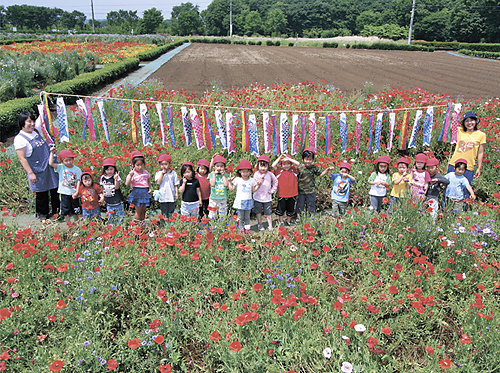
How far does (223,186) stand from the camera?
17.2ft

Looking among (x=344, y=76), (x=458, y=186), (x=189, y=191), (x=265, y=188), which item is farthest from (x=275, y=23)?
(x=189, y=191)

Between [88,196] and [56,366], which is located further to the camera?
Result: [88,196]

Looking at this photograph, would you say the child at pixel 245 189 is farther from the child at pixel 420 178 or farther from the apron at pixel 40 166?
the apron at pixel 40 166

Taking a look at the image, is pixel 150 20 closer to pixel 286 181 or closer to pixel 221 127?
pixel 221 127

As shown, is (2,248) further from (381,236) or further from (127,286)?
(381,236)

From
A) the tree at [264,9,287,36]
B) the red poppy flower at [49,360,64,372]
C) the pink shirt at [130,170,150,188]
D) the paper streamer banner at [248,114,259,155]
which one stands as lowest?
the red poppy flower at [49,360,64,372]

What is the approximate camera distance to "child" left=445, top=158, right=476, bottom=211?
5.36 m

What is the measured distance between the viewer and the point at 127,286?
355 centimetres

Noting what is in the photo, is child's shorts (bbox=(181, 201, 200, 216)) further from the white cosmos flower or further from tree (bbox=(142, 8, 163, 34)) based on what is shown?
tree (bbox=(142, 8, 163, 34))

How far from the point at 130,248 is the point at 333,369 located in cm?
237

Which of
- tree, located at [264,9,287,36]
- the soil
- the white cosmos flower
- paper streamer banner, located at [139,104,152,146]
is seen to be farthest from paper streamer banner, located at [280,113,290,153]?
tree, located at [264,9,287,36]

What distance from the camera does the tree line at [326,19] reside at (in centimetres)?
6353

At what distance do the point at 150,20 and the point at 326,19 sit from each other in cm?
5200

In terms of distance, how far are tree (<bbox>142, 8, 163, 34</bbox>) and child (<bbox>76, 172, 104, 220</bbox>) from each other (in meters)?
116
